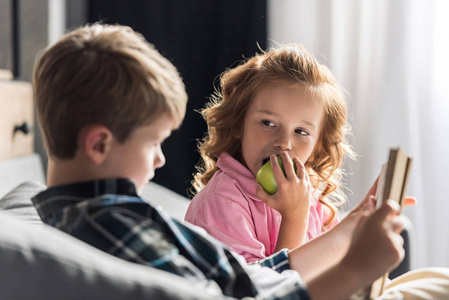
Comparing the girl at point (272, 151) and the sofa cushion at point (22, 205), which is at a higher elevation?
→ the girl at point (272, 151)

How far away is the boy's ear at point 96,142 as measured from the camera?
77cm

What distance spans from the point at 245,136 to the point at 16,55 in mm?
1247

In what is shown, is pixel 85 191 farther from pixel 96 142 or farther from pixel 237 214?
pixel 237 214

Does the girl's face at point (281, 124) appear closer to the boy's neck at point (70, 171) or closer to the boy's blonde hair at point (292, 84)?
the boy's blonde hair at point (292, 84)

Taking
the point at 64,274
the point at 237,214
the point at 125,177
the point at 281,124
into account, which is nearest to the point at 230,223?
the point at 237,214

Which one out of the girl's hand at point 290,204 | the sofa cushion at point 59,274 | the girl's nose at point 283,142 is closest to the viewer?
the sofa cushion at point 59,274

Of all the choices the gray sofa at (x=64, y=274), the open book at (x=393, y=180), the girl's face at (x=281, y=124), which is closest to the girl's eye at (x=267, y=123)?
the girl's face at (x=281, y=124)

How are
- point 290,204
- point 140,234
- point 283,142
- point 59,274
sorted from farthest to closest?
1. point 283,142
2. point 290,204
3. point 140,234
4. point 59,274

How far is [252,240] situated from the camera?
116 cm

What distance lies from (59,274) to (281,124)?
73 centimetres

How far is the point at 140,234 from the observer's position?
2.44ft

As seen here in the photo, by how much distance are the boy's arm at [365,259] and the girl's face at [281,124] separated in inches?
18.3

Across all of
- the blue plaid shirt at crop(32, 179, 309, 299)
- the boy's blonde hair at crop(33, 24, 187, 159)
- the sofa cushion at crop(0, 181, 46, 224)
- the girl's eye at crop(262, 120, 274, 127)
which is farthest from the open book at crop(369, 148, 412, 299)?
the sofa cushion at crop(0, 181, 46, 224)

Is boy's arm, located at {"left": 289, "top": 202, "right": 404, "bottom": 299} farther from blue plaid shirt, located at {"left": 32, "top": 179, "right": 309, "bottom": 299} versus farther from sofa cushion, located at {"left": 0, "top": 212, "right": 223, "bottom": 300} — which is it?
sofa cushion, located at {"left": 0, "top": 212, "right": 223, "bottom": 300}
